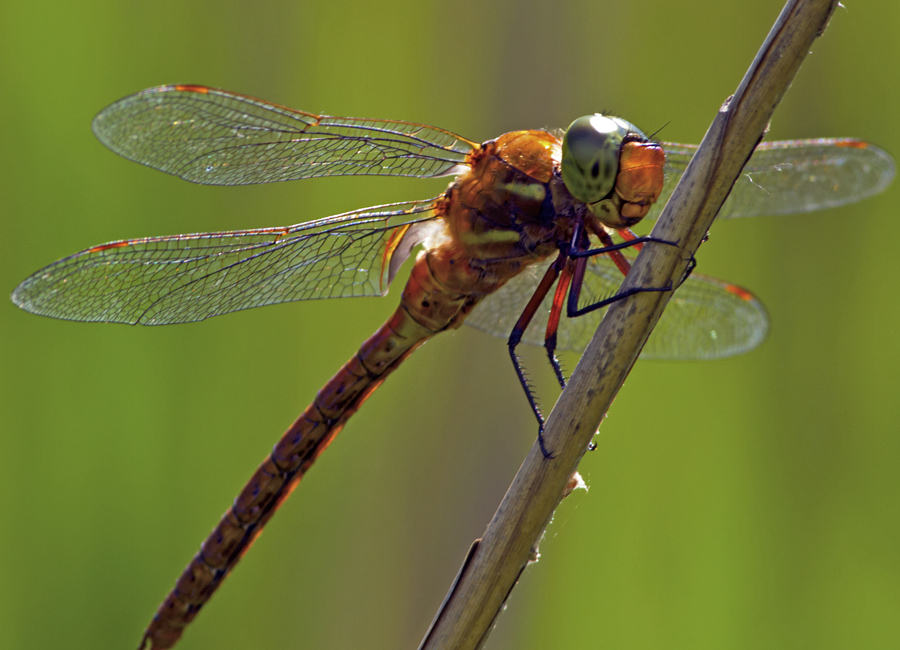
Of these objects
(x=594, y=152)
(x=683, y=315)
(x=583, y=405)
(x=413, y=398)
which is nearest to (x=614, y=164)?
(x=594, y=152)

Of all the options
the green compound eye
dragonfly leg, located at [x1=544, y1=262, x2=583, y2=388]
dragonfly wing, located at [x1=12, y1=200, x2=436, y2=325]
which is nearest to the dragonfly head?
the green compound eye

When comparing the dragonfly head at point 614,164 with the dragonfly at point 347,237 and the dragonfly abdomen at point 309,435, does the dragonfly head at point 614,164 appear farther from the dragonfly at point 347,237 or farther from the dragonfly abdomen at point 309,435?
the dragonfly abdomen at point 309,435


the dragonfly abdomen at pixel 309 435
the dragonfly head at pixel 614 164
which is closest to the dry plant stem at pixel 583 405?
the dragonfly head at pixel 614 164

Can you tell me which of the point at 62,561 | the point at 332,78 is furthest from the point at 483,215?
the point at 62,561

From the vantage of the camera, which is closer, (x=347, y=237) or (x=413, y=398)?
(x=347, y=237)

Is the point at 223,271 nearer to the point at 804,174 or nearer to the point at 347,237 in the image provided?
the point at 347,237

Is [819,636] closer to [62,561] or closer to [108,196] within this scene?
[62,561]
